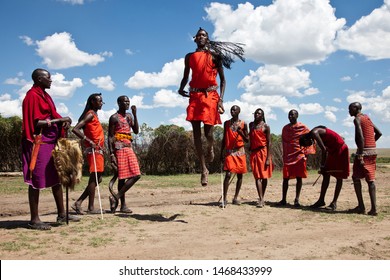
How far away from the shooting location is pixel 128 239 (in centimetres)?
610

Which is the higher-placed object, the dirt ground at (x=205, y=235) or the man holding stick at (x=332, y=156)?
the man holding stick at (x=332, y=156)

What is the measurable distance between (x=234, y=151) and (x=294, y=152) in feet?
5.03

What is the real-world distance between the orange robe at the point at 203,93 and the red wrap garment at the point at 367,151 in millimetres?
3518

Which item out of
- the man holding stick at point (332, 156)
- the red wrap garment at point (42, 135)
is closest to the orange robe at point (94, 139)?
the red wrap garment at point (42, 135)

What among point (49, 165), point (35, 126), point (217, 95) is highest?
point (217, 95)

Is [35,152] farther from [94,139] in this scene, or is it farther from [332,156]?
[332,156]

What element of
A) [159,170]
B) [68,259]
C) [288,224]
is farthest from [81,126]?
[159,170]

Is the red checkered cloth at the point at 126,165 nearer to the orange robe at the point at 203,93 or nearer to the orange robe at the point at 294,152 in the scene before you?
the orange robe at the point at 203,93

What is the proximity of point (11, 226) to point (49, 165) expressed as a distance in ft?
4.49

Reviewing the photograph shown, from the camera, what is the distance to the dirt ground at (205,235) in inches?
209

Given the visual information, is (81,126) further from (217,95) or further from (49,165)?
(217,95)

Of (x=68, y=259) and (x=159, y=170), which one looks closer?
(x=68, y=259)

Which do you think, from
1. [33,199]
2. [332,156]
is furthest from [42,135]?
[332,156]

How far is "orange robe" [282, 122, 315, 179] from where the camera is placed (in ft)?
32.2
